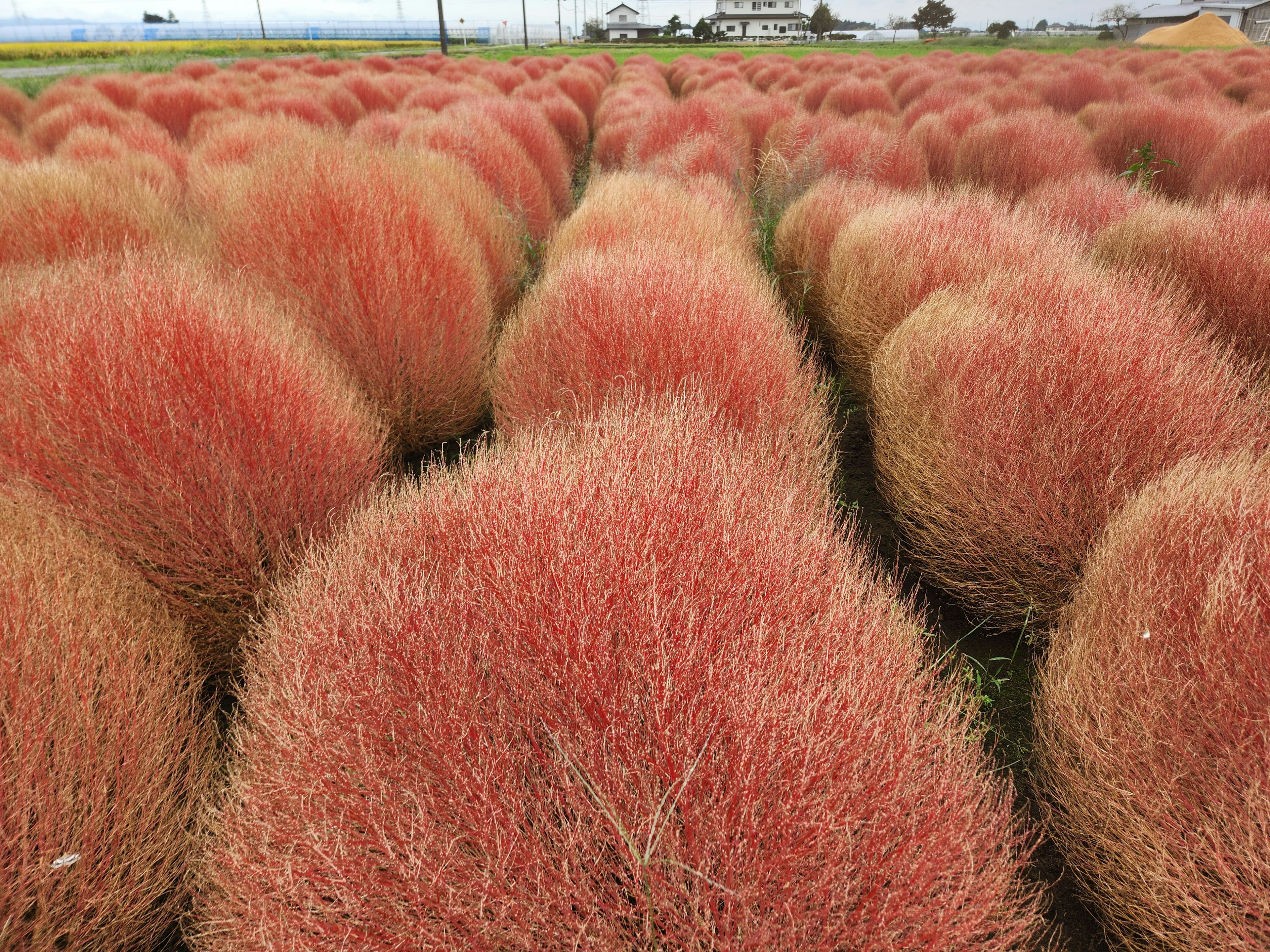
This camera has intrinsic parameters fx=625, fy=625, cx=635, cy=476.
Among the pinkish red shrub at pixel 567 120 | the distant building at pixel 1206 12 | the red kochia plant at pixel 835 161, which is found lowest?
the red kochia plant at pixel 835 161

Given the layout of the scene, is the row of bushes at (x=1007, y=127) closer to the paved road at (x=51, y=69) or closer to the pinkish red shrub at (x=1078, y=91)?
the pinkish red shrub at (x=1078, y=91)

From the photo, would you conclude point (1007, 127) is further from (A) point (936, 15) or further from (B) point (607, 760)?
(A) point (936, 15)

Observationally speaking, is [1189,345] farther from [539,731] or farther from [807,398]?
[539,731]

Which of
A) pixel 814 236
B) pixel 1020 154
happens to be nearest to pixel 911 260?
pixel 814 236

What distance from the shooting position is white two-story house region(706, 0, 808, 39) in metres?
63.4

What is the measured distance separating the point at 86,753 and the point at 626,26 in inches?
3531

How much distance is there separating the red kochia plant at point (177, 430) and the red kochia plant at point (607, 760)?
2.27 ft

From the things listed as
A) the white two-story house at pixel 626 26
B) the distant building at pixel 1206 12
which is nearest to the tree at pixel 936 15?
the distant building at pixel 1206 12

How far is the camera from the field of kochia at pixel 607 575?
104cm

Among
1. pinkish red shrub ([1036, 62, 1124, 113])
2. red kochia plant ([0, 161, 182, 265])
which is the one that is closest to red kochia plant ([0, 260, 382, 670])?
red kochia plant ([0, 161, 182, 265])

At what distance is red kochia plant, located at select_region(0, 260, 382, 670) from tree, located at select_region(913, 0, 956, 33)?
5838 centimetres

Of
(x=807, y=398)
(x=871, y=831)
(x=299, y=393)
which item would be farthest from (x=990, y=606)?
(x=299, y=393)

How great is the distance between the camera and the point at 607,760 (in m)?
1.06

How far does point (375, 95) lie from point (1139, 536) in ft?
44.4
